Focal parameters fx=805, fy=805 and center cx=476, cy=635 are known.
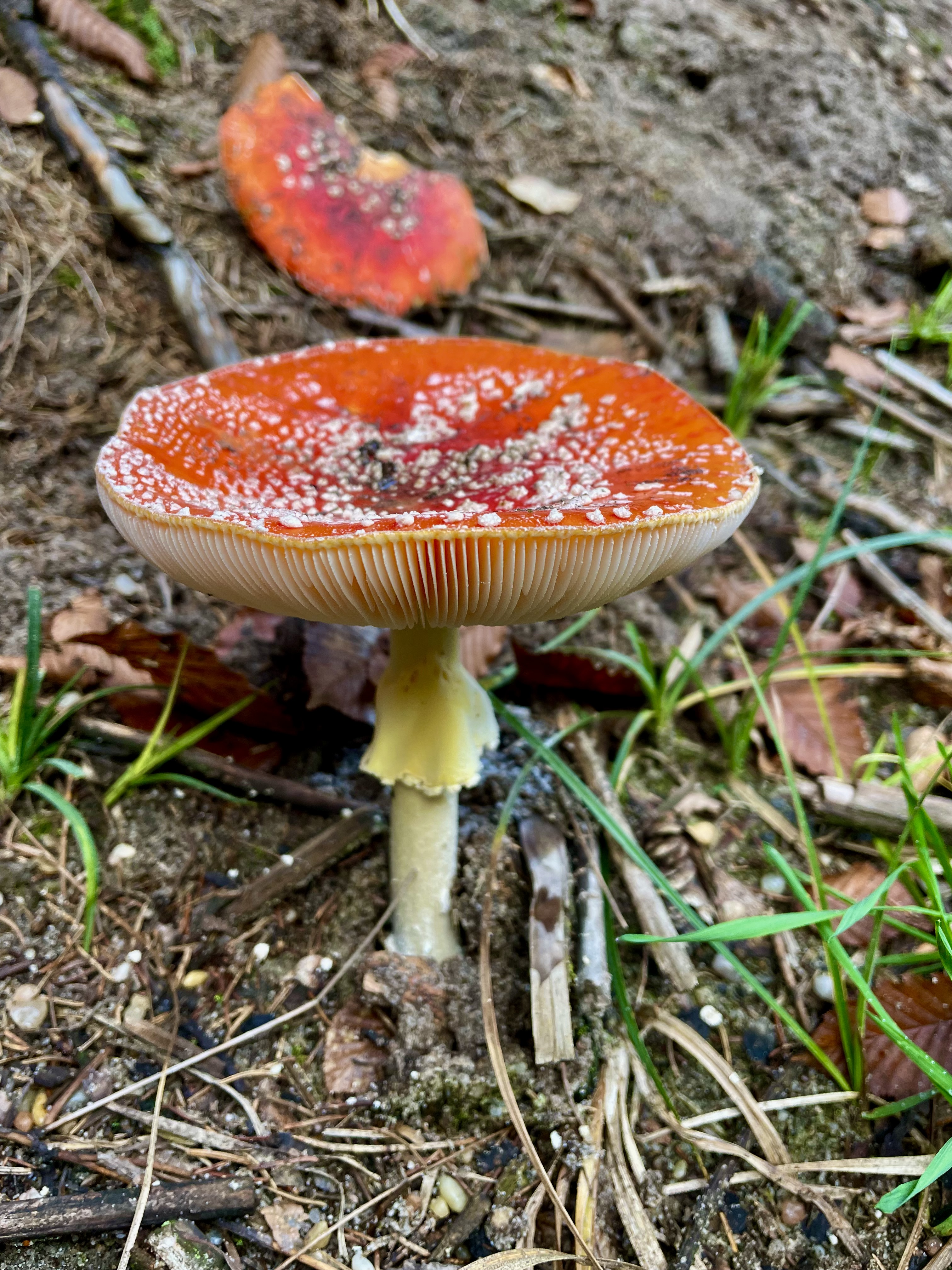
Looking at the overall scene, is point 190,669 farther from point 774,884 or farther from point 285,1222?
point 774,884

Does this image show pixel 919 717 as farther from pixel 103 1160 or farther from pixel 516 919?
pixel 103 1160

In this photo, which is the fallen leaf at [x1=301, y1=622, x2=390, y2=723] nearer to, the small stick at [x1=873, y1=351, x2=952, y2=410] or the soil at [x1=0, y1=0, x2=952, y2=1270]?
the soil at [x1=0, y1=0, x2=952, y2=1270]

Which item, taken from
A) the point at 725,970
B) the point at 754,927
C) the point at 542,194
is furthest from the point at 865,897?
the point at 542,194

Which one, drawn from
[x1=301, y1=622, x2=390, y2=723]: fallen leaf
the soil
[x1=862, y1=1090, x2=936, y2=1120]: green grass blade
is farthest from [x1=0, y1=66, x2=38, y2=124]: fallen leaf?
[x1=862, y1=1090, x2=936, y2=1120]: green grass blade

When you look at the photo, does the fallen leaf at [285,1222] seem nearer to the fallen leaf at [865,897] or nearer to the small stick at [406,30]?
the fallen leaf at [865,897]

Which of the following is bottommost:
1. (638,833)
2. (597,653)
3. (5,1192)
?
(5,1192)

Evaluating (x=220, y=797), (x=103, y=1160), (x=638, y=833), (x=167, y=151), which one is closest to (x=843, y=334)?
(x=638, y=833)

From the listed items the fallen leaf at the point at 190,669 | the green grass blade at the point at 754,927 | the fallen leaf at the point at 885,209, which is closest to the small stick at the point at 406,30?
the fallen leaf at the point at 885,209
